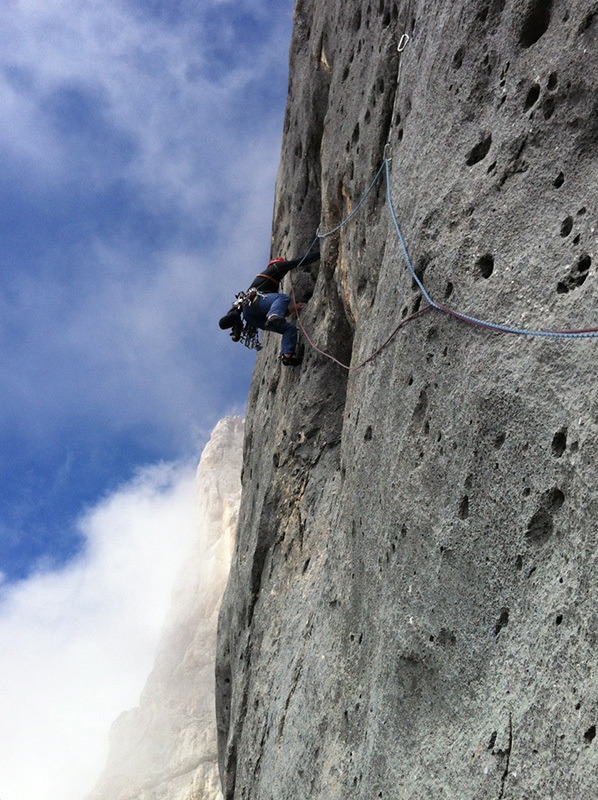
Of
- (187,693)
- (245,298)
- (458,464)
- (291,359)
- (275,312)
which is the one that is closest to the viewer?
(458,464)

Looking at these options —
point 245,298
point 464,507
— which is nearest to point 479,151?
point 464,507

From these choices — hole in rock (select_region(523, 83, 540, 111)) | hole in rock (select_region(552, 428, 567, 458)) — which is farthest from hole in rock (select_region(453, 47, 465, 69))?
hole in rock (select_region(552, 428, 567, 458))

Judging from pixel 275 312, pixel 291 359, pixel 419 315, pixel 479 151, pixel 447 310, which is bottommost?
pixel 447 310

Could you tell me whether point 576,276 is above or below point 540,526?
above

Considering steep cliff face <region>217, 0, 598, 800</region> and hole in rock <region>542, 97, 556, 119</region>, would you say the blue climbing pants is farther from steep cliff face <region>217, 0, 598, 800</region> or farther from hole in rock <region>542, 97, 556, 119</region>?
hole in rock <region>542, 97, 556, 119</region>

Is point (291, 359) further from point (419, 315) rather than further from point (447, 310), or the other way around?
point (447, 310)

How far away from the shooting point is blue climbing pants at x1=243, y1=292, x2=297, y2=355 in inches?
329

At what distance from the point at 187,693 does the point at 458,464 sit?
3660 cm

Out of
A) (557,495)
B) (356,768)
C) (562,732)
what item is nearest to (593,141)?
(557,495)

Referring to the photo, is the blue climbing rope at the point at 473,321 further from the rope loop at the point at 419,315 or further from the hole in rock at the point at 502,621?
the hole in rock at the point at 502,621

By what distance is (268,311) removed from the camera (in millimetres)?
9047

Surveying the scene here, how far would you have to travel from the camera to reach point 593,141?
12.7ft

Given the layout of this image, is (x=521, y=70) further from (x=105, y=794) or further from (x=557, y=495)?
(x=105, y=794)

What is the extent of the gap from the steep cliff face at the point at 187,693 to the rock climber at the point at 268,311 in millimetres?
23377
